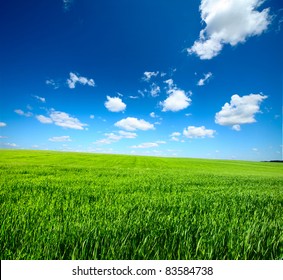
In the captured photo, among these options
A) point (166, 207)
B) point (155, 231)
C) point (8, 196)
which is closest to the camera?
point (155, 231)
